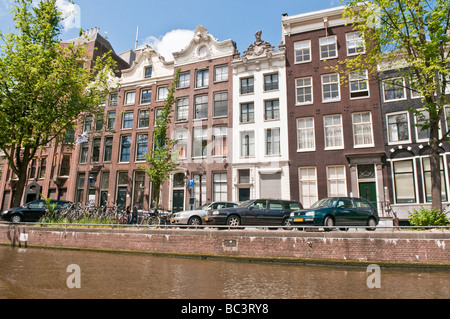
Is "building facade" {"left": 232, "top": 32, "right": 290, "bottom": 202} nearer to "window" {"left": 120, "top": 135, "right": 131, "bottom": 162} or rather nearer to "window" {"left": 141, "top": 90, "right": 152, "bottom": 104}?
"window" {"left": 141, "top": 90, "right": 152, "bottom": 104}

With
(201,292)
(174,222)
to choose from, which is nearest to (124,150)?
(174,222)

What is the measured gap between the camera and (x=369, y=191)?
68.7ft

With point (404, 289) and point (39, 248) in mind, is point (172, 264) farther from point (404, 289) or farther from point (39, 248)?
point (39, 248)

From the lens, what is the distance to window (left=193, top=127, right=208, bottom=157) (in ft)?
87.0

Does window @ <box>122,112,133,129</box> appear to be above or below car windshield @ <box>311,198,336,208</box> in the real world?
above

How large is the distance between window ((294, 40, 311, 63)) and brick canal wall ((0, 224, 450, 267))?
17.6m

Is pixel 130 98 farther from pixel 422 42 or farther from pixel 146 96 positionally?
pixel 422 42

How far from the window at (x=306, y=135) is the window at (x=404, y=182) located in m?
5.93

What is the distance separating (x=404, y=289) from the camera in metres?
7.81

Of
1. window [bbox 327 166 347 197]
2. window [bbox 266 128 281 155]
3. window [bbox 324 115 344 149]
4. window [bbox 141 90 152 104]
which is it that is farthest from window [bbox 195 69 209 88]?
window [bbox 327 166 347 197]

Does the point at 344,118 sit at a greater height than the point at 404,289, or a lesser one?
greater

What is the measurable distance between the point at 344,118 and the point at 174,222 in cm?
1504

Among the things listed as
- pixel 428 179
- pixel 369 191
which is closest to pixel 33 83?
pixel 369 191
